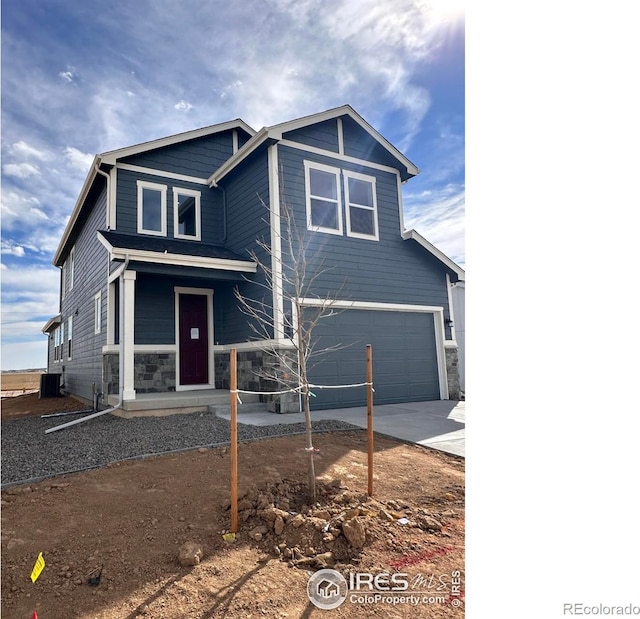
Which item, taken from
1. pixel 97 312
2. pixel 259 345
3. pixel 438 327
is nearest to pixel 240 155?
pixel 259 345

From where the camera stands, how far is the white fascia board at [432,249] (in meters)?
9.68

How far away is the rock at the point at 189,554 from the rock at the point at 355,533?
878 millimetres

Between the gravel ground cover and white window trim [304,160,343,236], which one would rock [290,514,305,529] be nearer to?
the gravel ground cover

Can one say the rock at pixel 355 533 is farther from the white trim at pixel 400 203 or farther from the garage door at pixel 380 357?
the white trim at pixel 400 203

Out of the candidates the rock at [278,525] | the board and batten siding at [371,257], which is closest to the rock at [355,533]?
the rock at [278,525]

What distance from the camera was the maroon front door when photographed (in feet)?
30.4

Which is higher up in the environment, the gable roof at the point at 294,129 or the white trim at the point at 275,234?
the gable roof at the point at 294,129

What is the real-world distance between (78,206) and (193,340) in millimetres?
5483

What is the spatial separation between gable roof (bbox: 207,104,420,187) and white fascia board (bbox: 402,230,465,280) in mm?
1533

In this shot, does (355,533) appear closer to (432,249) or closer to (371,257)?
(371,257)
